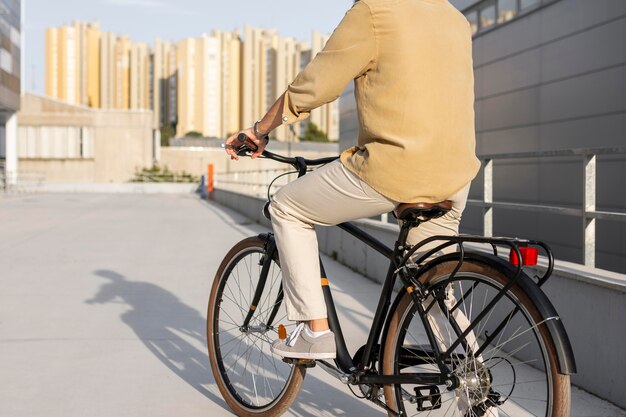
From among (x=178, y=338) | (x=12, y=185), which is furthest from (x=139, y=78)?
(x=178, y=338)

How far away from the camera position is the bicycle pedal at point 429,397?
2809 millimetres

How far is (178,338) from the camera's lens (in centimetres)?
540

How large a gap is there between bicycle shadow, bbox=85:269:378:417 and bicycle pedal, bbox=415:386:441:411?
928 mm

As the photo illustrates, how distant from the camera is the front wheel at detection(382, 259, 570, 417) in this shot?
7.84 ft

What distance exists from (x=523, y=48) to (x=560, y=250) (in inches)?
201

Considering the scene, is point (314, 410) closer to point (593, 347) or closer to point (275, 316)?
point (275, 316)

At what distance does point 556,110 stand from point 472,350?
16029mm

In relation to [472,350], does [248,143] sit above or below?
above

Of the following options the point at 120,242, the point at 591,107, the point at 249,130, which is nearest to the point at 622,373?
the point at 249,130

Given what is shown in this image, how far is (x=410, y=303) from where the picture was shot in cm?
275

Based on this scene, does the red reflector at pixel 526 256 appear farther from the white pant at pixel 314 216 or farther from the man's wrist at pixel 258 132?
the man's wrist at pixel 258 132

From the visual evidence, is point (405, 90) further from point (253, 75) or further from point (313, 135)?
point (253, 75)

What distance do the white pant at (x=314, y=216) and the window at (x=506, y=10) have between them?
712 inches

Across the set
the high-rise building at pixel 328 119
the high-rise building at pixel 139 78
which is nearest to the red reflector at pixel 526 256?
the high-rise building at pixel 328 119
